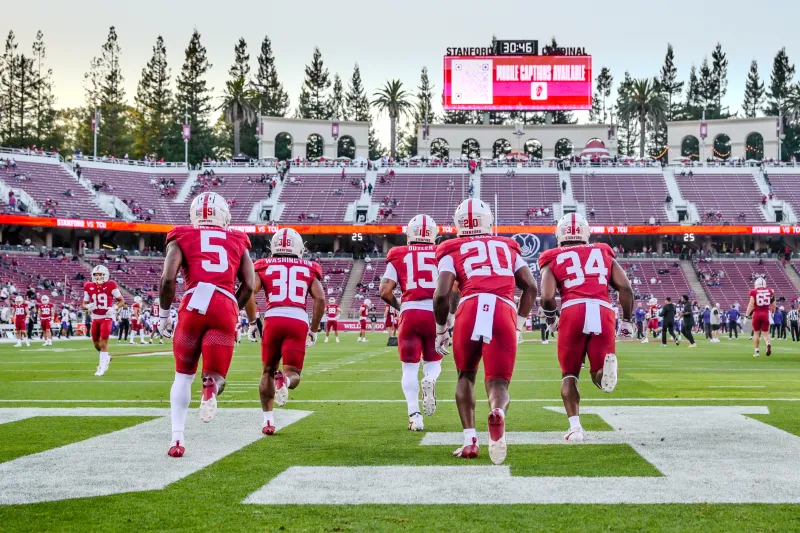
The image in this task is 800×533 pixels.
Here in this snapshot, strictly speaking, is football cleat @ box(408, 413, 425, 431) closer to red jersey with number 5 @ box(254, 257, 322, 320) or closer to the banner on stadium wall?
red jersey with number 5 @ box(254, 257, 322, 320)

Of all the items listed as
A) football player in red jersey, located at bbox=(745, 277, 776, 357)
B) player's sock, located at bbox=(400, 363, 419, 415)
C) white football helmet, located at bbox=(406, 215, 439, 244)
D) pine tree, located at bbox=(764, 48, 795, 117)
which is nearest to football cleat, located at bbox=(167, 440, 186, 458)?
player's sock, located at bbox=(400, 363, 419, 415)

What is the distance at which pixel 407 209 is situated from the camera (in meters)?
68.4

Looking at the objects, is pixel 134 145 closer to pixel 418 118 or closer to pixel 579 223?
pixel 418 118

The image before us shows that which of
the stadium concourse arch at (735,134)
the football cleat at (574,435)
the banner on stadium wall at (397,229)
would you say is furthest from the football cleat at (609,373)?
the stadium concourse arch at (735,134)

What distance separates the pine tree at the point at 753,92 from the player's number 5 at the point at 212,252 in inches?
4196

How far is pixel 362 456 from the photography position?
7414 millimetres

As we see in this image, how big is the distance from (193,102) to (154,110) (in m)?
4.55

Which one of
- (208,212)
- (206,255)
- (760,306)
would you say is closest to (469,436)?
(206,255)

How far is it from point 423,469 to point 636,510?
75.9 inches

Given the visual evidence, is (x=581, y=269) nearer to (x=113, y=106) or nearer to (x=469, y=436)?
(x=469, y=436)

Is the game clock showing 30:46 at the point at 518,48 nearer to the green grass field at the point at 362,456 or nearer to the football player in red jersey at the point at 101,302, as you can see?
the football player in red jersey at the point at 101,302

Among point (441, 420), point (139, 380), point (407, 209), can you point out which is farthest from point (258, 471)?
point (407, 209)

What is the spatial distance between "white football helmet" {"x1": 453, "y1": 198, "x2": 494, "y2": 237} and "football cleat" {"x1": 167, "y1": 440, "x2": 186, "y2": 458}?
9.70ft

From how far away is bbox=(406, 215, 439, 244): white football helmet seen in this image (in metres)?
10.1
